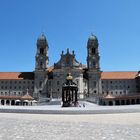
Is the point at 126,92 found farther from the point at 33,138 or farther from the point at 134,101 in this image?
the point at 33,138

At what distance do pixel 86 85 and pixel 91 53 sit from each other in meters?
12.1

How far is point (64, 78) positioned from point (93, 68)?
11088 millimetres

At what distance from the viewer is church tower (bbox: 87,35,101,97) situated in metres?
105

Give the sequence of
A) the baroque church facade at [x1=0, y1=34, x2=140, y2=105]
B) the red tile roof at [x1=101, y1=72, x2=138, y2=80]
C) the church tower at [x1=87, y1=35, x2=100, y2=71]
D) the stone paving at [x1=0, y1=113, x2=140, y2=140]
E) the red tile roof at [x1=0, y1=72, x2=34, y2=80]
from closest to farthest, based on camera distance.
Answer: the stone paving at [x1=0, y1=113, x2=140, y2=140] < the baroque church facade at [x1=0, y1=34, x2=140, y2=105] < the church tower at [x1=87, y1=35, x2=100, y2=71] < the red tile roof at [x1=0, y1=72, x2=34, y2=80] < the red tile roof at [x1=101, y1=72, x2=138, y2=80]

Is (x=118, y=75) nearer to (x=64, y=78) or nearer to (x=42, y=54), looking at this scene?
(x=64, y=78)

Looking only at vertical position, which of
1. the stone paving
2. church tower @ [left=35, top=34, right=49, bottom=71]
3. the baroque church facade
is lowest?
the stone paving

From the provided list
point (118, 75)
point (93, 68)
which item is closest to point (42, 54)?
point (93, 68)

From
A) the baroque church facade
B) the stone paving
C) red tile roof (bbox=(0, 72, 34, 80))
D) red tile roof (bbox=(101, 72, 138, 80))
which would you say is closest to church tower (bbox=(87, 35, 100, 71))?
the baroque church facade

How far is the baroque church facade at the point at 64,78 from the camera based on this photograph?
Result: 10525 cm

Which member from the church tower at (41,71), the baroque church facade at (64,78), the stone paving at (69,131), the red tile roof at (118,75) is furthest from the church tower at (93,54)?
the stone paving at (69,131)

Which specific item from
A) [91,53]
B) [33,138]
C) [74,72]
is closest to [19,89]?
[74,72]

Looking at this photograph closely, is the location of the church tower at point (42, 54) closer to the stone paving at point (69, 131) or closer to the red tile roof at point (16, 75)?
the red tile roof at point (16, 75)

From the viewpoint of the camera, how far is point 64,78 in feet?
350

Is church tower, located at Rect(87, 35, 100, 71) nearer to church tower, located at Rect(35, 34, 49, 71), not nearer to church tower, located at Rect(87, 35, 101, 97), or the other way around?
church tower, located at Rect(87, 35, 101, 97)
